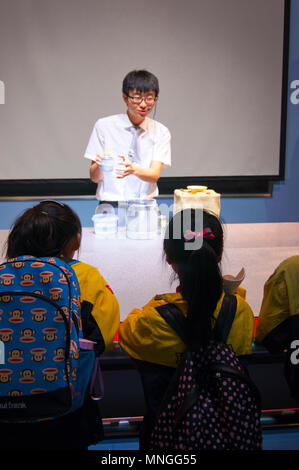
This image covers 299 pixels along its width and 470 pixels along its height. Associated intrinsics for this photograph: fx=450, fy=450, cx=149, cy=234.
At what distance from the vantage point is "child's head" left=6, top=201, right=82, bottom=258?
3.52 ft

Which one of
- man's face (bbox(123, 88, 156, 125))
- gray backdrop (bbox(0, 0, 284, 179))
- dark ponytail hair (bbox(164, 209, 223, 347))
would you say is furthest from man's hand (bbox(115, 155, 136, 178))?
A: gray backdrop (bbox(0, 0, 284, 179))

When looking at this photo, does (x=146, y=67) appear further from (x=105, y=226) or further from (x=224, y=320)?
(x=224, y=320)

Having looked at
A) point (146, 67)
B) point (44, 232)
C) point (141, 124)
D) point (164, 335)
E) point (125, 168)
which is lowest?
point (164, 335)

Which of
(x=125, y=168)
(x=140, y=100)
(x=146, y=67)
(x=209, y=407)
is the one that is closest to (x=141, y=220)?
(x=125, y=168)

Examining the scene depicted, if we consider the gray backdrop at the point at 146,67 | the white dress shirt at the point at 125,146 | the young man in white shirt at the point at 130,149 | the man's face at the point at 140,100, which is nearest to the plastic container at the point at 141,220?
the young man in white shirt at the point at 130,149

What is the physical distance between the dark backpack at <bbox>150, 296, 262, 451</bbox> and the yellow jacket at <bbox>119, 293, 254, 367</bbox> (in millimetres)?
41

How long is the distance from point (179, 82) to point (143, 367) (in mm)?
3311

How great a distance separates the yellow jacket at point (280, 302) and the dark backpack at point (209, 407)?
9.6 inches

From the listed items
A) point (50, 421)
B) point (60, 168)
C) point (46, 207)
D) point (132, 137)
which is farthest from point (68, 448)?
point (60, 168)

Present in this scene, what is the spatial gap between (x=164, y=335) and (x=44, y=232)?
14.9 inches

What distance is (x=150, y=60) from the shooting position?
3.85 m

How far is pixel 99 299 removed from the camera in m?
1.12

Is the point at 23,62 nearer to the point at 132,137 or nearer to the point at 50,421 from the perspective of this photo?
the point at 132,137

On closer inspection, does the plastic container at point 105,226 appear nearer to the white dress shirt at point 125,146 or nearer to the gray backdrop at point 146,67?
the white dress shirt at point 125,146
